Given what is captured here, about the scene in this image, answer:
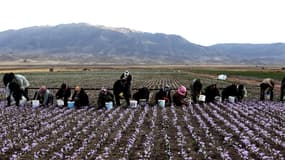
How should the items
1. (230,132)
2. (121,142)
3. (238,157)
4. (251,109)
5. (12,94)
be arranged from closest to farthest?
1. (238,157)
2. (121,142)
3. (230,132)
4. (251,109)
5. (12,94)

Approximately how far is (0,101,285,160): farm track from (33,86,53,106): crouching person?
1.46 meters

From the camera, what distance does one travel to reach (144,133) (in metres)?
14.2

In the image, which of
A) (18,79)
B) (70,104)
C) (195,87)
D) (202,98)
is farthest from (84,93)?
(202,98)

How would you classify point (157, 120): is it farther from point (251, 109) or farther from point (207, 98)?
point (207, 98)

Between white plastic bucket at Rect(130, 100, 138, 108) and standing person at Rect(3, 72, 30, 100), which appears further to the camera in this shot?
white plastic bucket at Rect(130, 100, 138, 108)

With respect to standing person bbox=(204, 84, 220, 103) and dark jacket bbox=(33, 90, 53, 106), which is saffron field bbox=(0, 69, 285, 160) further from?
standing person bbox=(204, 84, 220, 103)

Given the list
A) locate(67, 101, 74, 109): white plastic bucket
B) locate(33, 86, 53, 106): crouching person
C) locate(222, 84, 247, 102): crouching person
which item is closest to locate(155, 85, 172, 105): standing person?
locate(222, 84, 247, 102): crouching person

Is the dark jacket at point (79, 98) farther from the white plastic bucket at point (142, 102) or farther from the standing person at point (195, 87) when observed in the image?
the standing person at point (195, 87)

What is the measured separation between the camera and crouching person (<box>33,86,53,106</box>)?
2223 cm

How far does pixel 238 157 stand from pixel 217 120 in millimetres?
6570

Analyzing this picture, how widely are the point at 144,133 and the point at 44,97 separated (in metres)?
9.79

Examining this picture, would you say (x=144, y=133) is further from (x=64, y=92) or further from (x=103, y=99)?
(x=64, y=92)

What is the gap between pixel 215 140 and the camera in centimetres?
1295

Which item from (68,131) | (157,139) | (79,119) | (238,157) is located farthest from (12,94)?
(238,157)
